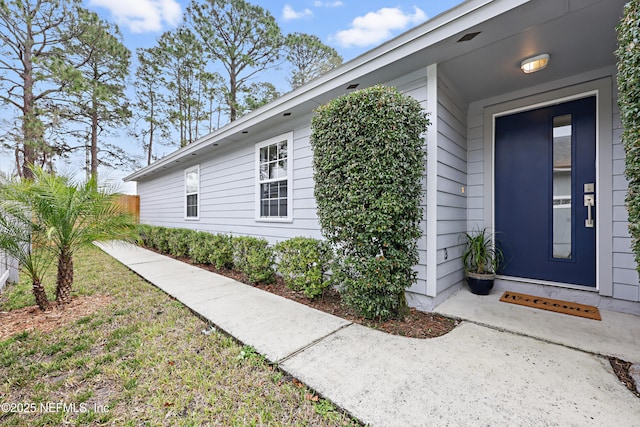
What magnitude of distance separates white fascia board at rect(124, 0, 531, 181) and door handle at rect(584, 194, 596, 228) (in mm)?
2223

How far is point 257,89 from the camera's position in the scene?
1110 cm

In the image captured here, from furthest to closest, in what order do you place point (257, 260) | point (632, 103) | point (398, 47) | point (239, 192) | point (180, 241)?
point (180, 241) → point (239, 192) → point (257, 260) → point (398, 47) → point (632, 103)

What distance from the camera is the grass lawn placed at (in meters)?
1.48

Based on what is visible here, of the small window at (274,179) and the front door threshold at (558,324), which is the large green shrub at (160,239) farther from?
the front door threshold at (558,324)

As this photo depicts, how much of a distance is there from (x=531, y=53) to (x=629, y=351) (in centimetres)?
271

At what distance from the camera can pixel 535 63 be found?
2709 millimetres

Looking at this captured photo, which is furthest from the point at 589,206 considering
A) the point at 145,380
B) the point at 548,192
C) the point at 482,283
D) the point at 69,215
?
the point at 69,215

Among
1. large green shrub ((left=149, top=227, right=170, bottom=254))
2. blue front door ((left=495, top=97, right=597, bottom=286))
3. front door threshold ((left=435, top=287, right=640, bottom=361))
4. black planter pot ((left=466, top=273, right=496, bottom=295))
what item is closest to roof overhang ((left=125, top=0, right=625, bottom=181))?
blue front door ((left=495, top=97, right=597, bottom=286))

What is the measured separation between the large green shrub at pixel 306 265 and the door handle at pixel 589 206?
2.90 metres

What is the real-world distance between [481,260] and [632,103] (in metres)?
2.25

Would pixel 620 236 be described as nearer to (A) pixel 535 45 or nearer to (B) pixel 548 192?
(B) pixel 548 192

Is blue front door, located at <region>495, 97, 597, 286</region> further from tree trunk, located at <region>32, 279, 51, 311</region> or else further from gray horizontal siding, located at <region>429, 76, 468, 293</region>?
tree trunk, located at <region>32, 279, 51, 311</region>

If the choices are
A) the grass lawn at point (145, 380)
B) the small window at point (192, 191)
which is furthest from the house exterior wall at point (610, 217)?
the small window at point (192, 191)

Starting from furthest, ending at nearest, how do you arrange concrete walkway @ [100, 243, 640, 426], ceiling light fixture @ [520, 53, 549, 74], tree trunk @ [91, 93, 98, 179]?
1. tree trunk @ [91, 93, 98, 179]
2. ceiling light fixture @ [520, 53, 549, 74]
3. concrete walkway @ [100, 243, 640, 426]
